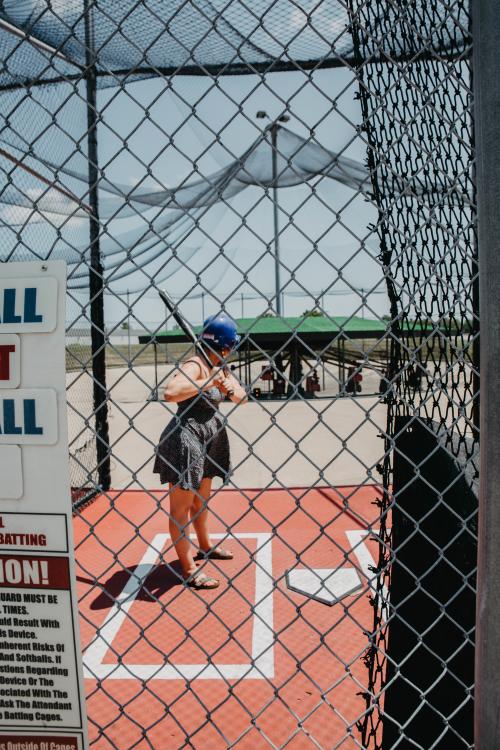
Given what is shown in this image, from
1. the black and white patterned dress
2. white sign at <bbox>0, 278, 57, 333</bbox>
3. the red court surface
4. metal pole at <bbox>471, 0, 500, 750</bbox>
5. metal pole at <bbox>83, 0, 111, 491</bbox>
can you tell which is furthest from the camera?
metal pole at <bbox>83, 0, 111, 491</bbox>

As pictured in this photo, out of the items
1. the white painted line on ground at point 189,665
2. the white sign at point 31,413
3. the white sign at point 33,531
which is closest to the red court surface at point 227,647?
the white painted line on ground at point 189,665

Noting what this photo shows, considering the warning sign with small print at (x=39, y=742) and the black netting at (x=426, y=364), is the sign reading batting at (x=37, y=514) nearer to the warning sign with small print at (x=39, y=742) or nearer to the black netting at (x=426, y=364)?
the warning sign with small print at (x=39, y=742)

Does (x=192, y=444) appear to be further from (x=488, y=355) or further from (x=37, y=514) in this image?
(x=488, y=355)

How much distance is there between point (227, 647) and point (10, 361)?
7.17 ft

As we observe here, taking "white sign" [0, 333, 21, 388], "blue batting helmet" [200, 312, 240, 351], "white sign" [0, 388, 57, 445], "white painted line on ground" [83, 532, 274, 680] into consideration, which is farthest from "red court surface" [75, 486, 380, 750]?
"blue batting helmet" [200, 312, 240, 351]

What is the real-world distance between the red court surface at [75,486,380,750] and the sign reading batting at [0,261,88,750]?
0.09 m

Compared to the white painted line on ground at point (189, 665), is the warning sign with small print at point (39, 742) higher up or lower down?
higher up

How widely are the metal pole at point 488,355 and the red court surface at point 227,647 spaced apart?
323 mm

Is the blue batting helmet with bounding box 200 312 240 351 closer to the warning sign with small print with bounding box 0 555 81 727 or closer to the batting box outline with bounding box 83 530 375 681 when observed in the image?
the batting box outline with bounding box 83 530 375 681

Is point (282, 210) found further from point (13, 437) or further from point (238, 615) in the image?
point (238, 615)

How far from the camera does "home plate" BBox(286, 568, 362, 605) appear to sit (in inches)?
126

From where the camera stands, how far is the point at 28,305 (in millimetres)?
1169

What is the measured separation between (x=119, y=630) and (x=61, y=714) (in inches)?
73.8

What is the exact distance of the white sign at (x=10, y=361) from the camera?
1.15m
